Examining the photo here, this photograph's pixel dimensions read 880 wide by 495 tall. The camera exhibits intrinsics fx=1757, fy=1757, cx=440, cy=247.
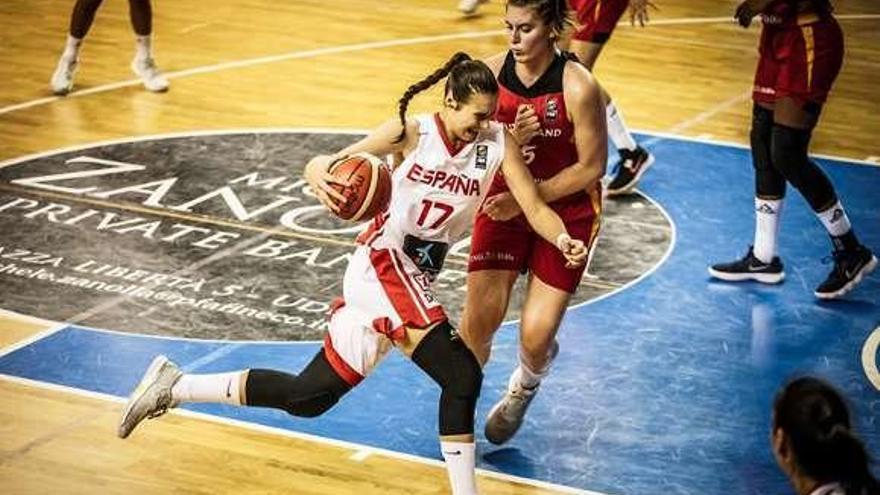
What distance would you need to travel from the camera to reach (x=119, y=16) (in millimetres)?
15094

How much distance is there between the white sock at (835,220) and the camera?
9.30 metres

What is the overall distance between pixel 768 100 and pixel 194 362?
131 inches

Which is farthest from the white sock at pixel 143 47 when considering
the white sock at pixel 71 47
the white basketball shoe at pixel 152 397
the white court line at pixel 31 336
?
the white basketball shoe at pixel 152 397

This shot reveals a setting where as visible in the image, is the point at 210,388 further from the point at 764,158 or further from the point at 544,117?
the point at 764,158

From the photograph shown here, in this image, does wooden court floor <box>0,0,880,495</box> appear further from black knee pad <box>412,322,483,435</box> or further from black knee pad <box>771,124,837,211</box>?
black knee pad <box>771,124,837,211</box>

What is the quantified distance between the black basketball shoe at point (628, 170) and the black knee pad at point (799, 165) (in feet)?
5.66

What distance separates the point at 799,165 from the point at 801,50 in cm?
60

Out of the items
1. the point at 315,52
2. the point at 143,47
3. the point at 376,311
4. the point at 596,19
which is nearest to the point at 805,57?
the point at 596,19

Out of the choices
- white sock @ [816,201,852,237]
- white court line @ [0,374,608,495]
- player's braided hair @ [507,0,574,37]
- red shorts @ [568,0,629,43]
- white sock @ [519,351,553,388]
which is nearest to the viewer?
player's braided hair @ [507,0,574,37]

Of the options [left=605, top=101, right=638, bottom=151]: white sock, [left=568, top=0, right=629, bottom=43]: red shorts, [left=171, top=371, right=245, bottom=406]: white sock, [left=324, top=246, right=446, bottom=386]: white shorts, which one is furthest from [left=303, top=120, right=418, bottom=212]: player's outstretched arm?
[left=605, top=101, right=638, bottom=151]: white sock

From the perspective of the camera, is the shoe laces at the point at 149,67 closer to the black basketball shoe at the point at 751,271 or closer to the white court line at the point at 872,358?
the black basketball shoe at the point at 751,271

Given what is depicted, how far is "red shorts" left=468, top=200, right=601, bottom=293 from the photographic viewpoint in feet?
23.3

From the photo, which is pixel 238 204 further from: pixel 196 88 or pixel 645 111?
pixel 645 111

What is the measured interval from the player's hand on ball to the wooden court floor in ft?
4.25
